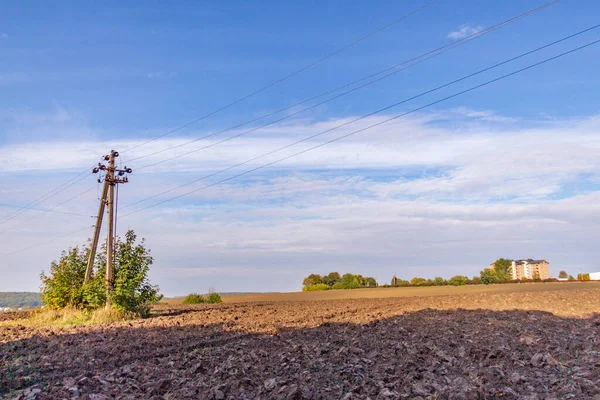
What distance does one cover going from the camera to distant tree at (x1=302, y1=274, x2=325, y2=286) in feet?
231

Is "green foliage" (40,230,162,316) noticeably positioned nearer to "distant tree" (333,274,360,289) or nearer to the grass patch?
the grass patch

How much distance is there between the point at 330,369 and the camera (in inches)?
418

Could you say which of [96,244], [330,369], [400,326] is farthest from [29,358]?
[96,244]

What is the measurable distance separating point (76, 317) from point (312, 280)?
161 ft

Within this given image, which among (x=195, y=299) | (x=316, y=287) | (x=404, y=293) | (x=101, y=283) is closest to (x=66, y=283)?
(x=101, y=283)

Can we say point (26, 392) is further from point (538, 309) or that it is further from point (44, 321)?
point (538, 309)

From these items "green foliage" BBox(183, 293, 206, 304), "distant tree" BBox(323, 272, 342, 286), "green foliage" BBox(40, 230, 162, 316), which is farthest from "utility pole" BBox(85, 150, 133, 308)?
"distant tree" BBox(323, 272, 342, 286)

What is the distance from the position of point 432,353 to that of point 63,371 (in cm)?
810

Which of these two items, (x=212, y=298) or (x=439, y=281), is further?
(x=439, y=281)

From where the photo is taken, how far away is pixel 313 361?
11391 mm

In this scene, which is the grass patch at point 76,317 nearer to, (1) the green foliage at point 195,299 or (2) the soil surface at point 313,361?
(2) the soil surface at point 313,361

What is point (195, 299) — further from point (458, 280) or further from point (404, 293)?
point (458, 280)

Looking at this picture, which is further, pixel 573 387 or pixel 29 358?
pixel 29 358

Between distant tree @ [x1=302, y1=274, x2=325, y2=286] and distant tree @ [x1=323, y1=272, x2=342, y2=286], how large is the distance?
66cm
